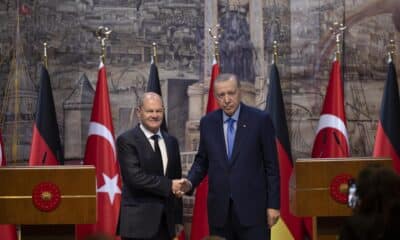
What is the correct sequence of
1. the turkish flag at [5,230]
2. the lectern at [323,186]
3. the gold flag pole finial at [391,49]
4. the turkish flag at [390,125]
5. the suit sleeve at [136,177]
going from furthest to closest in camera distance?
the gold flag pole finial at [391,49]
the turkish flag at [390,125]
the turkish flag at [5,230]
the lectern at [323,186]
the suit sleeve at [136,177]

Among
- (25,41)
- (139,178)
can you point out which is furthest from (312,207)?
(25,41)

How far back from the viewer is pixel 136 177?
5.89 metres

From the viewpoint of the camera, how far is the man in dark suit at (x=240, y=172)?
5891mm

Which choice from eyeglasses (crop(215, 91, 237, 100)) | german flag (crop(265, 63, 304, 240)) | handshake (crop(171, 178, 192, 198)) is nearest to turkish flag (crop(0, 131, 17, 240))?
german flag (crop(265, 63, 304, 240))

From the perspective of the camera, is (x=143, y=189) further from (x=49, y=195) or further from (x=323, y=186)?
(x=323, y=186)

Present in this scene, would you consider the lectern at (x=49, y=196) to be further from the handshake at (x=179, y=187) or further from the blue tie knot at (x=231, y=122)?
the blue tie knot at (x=231, y=122)

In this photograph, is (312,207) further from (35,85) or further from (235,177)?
(35,85)

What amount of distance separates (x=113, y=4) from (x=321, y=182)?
3.56 metres

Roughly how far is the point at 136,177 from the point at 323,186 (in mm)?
1465

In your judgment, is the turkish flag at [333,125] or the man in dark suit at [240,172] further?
the turkish flag at [333,125]

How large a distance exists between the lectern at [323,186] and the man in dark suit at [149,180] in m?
0.94

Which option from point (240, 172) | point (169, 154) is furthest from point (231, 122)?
point (169, 154)

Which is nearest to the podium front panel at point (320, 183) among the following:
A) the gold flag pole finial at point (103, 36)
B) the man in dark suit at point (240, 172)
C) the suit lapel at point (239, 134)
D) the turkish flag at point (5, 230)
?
the man in dark suit at point (240, 172)

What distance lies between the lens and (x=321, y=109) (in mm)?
8711
